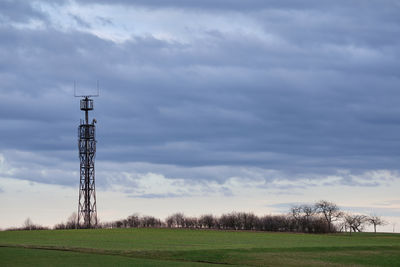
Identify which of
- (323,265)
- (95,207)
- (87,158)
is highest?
(87,158)

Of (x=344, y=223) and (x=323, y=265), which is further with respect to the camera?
(x=344, y=223)

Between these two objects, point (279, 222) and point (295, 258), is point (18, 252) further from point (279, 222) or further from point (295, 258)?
point (279, 222)

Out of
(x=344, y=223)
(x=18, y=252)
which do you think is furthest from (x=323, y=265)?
(x=344, y=223)

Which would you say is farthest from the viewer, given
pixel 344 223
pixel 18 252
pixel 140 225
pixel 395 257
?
pixel 344 223

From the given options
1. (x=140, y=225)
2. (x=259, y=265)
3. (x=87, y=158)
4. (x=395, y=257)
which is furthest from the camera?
(x=140, y=225)

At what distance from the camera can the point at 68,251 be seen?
62469 mm

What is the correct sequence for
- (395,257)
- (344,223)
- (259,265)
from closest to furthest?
(259,265) < (395,257) < (344,223)

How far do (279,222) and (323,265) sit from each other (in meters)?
62.1

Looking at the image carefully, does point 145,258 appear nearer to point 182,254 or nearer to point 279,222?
point 182,254

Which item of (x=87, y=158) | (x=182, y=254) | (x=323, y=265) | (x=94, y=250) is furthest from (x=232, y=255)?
(x=87, y=158)

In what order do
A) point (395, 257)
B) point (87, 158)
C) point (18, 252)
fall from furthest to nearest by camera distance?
point (87, 158), point (395, 257), point (18, 252)

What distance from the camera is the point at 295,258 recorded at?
6116 centimetres

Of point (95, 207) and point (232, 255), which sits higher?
point (95, 207)

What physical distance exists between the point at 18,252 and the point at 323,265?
25.2 m
